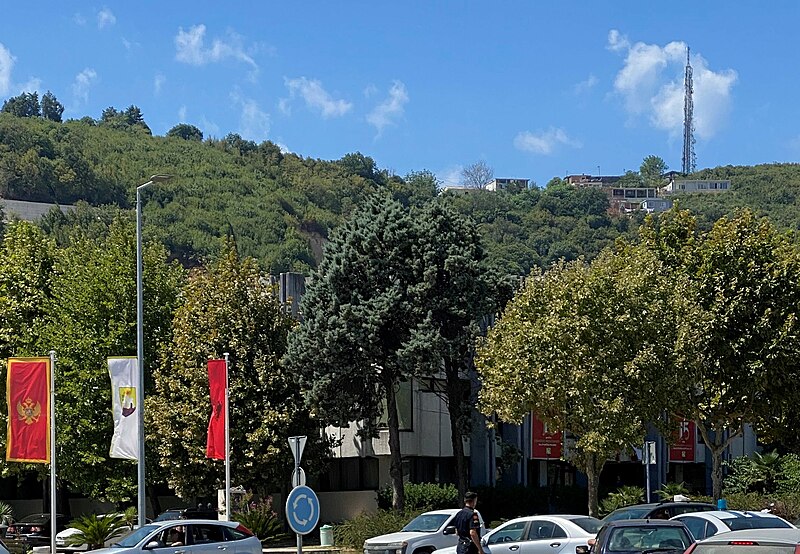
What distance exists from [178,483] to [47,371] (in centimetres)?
1285

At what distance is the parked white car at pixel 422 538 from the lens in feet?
91.6

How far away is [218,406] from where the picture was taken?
35750 mm

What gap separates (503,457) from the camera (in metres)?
45.7

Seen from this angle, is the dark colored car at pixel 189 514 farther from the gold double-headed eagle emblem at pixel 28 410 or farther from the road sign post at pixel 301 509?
the road sign post at pixel 301 509

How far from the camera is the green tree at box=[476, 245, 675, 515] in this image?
36188mm

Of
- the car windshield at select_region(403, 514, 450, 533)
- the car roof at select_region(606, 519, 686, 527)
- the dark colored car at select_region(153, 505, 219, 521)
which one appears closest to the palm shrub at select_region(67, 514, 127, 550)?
the dark colored car at select_region(153, 505, 219, 521)

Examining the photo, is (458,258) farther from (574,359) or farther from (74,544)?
(74,544)

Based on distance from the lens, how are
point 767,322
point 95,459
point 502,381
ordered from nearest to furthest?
1. point 502,381
2. point 767,322
3. point 95,459

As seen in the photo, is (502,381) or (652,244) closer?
(502,381)

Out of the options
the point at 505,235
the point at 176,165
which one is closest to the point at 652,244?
the point at 505,235

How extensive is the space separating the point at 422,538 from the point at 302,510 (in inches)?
315

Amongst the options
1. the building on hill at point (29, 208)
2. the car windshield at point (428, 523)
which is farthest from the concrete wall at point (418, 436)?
the building on hill at point (29, 208)

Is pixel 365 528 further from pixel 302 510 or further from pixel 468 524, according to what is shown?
pixel 302 510

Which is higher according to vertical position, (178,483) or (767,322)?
(767,322)
